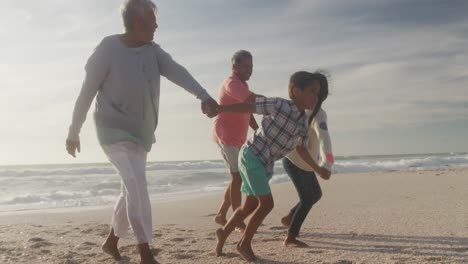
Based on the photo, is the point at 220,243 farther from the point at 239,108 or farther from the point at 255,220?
the point at 239,108

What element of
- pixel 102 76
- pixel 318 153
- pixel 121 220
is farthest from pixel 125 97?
pixel 318 153

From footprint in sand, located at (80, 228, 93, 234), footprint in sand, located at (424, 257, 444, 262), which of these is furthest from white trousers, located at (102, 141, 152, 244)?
footprint in sand, located at (80, 228, 93, 234)

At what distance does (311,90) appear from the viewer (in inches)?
153

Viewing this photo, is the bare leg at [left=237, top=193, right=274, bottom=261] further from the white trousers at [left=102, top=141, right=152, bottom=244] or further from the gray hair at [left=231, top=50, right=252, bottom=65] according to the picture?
the gray hair at [left=231, top=50, right=252, bottom=65]

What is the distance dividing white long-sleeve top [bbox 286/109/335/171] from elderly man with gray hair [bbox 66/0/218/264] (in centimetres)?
153

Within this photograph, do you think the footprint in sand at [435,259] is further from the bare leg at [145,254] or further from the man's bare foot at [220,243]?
the bare leg at [145,254]

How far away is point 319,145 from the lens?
14.7 feet

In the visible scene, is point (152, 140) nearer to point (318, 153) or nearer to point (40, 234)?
point (318, 153)

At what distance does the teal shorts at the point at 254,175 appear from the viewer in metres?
3.70

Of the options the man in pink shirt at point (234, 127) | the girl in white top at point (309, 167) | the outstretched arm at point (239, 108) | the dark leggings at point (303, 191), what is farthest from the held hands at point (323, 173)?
the man in pink shirt at point (234, 127)

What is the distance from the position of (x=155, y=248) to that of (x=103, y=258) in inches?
20.4

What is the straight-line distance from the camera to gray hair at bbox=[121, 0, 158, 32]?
346cm

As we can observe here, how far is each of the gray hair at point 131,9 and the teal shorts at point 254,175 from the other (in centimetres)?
130

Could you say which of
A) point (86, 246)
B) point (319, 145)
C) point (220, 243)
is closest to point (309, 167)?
point (319, 145)
